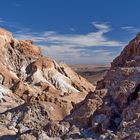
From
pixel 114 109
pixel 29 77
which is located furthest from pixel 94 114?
pixel 29 77

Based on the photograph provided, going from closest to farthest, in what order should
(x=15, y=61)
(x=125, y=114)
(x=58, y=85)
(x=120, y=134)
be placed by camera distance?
1. (x=120, y=134)
2. (x=125, y=114)
3. (x=58, y=85)
4. (x=15, y=61)

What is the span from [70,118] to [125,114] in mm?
2328

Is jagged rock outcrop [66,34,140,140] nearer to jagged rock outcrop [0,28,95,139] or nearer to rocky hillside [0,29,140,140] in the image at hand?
rocky hillside [0,29,140,140]

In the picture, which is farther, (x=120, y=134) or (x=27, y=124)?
(x=27, y=124)

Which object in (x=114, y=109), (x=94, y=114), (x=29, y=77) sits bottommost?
(x=94, y=114)

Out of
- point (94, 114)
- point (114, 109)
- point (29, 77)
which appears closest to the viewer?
point (114, 109)

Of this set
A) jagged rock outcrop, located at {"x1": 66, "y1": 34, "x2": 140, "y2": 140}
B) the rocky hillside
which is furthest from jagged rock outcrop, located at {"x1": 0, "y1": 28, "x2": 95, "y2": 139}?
jagged rock outcrop, located at {"x1": 66, "y1": 34, "x2": 140, "y2": 140}

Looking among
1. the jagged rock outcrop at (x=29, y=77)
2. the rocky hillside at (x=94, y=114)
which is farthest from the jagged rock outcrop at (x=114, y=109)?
the jagged rock outcrop at (x=29, y=77)

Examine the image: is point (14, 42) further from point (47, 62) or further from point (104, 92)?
point (104, 92)

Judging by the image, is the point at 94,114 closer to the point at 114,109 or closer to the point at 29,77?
the point at 114,109

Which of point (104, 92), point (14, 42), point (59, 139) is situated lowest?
point (59, 139)

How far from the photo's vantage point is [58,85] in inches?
1780

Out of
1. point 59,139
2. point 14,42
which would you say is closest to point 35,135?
point 59,139

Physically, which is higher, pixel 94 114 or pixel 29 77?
pixel 29 77
